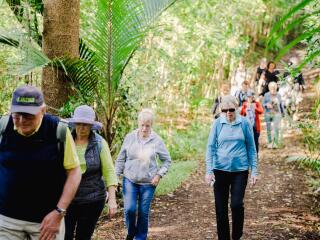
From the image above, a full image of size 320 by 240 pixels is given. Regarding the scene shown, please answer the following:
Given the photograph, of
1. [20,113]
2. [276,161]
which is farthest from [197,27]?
[20,113]

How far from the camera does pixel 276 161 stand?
13570mm

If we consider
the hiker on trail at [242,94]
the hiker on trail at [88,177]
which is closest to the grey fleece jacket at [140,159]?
the hiker on trail at [88,177]

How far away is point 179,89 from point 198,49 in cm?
178

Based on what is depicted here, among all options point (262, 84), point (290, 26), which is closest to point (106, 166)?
point (290, 26)

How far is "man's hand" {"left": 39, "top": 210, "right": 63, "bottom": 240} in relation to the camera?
3416 millimetres

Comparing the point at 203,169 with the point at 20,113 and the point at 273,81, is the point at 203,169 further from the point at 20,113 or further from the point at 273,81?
the point at 20,113

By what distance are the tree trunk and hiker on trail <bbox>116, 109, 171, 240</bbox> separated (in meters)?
1.34

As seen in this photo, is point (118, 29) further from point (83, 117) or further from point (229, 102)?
point (83, 117)

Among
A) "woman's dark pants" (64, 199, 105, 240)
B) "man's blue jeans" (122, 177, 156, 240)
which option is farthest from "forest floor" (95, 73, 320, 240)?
"woman's dark pants" (64, 199, 105, 240)

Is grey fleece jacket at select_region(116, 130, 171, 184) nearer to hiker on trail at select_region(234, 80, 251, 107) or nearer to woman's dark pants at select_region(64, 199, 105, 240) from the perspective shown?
woman's dark pants at select_region(64, 199, 105, 240)

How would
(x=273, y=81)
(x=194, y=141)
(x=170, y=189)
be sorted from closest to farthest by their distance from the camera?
(x=170, y=189) < (x=273, y=81) < (x=194, y=141)

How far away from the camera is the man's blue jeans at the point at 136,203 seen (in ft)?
20.2

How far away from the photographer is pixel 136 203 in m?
6.23

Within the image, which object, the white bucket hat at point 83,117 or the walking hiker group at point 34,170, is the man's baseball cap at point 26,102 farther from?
the white bucket hat at point 83,117
